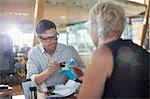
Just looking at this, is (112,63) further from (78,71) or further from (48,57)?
(48,57)

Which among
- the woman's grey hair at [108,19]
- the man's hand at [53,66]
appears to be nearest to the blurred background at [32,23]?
the man's hand at [53,66]

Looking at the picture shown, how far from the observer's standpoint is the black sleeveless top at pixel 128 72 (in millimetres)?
1278

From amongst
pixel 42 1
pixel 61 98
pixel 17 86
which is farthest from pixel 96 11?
pixel 42 1

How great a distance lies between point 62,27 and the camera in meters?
3.89

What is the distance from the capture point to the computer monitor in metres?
2.47

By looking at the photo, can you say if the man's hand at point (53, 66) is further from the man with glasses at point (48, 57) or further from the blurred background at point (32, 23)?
the blurred background at point (32, 23)

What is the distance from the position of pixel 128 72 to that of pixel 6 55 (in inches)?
59.5

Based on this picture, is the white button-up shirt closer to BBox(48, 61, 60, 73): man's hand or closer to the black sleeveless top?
BBox(48, 61, 60, 73): man's hand

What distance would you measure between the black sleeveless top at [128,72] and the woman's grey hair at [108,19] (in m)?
0.07

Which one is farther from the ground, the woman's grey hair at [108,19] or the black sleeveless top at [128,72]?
the woman's grey hair at [108,19]

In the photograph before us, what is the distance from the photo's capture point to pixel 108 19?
1.31m

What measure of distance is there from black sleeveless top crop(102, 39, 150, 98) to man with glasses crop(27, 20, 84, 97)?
0.82 meters

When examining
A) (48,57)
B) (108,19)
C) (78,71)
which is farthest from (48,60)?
(108,19)

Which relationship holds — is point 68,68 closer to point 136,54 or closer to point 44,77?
point 44,77
